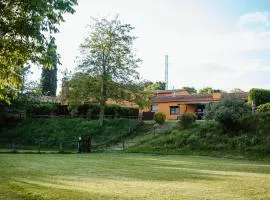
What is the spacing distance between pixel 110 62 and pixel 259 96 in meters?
17.7

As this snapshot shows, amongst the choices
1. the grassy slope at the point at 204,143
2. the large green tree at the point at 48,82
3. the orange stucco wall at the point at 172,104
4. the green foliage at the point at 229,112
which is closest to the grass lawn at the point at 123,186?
the grassy slope at the point at 204,143

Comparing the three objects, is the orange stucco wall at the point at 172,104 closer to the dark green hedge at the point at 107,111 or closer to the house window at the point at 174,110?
the house window at the point at 174,110

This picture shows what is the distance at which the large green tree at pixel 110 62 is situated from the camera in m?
50.2

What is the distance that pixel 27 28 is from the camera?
11.9 metres

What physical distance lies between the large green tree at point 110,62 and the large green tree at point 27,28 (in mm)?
36752

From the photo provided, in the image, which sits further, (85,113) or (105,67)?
(85,113)

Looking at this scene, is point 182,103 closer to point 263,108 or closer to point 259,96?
point 259,96

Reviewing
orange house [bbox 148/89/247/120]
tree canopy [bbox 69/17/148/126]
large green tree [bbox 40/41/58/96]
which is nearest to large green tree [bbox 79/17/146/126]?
tree canopy [bbox 69/17/148/126]

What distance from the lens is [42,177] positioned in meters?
14.7

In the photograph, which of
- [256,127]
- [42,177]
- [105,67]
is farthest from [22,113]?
[42,177]

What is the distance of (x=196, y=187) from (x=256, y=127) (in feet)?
84.9

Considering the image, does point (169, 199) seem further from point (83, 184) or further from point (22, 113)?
point (22, 113)

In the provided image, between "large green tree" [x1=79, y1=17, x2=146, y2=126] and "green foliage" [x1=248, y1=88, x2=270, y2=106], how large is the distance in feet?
43.7

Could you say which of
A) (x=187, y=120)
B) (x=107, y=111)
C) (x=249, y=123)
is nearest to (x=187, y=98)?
(x=107, y=111)
